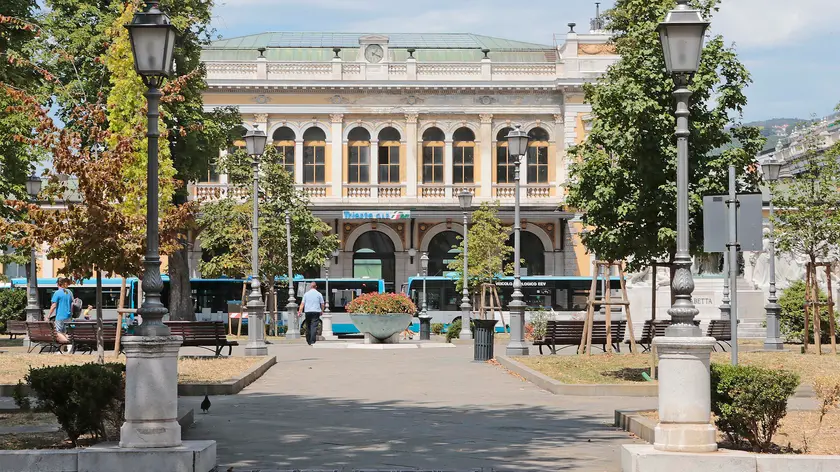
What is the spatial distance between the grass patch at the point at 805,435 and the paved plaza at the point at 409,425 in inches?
49.4

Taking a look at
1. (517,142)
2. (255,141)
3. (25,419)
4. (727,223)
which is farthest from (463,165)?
(25,419)

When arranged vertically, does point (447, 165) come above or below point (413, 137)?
below

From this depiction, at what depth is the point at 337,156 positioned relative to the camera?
2522 inches

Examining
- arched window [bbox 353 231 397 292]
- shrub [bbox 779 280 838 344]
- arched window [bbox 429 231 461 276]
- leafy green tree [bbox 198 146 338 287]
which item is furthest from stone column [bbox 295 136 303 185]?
shrub [bbox 779 280 838 344]

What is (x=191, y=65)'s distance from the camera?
43938mm

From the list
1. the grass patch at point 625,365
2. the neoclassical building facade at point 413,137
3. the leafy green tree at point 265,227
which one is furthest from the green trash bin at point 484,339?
the neoclassical building facade at point 413,137

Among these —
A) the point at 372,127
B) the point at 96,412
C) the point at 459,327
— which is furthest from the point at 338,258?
the point at 96,412

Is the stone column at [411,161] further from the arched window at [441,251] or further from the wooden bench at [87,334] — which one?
the wooden bench at [87,334]

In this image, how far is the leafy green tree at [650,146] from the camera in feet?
63.8

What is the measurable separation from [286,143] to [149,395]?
53.8 metres

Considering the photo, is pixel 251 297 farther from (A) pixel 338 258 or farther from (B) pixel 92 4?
(A) pixel 338 258

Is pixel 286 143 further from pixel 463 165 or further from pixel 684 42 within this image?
pixel 684 42

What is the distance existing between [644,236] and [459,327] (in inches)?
922

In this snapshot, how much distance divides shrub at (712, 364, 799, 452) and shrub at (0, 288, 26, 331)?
143 ft
